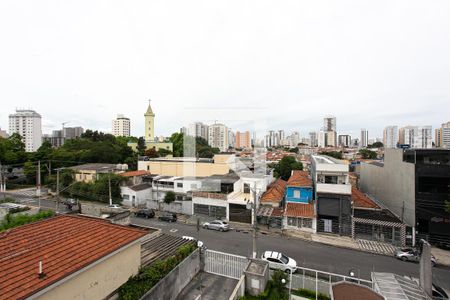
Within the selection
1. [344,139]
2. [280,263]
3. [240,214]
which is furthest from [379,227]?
[344,139]

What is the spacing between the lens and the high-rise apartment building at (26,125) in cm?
8494

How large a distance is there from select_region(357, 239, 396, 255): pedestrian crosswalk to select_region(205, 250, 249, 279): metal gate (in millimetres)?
10435

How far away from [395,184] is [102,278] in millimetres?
22799

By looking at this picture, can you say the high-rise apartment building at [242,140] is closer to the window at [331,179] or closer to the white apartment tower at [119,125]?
the window at [331,179]

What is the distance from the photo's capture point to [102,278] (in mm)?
6520

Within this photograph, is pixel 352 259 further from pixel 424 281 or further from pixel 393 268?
pixel 424 281

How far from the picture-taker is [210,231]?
18984 mm

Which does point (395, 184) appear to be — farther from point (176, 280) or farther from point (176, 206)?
point (176, 206)

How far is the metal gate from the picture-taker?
10734 millimetres

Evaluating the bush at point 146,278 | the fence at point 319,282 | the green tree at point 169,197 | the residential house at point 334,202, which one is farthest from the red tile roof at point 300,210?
the bush at point 146,278

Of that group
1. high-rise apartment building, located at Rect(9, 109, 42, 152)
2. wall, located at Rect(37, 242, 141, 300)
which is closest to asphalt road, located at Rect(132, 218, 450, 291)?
wall, located at Rect(37, 242, 141, 300)

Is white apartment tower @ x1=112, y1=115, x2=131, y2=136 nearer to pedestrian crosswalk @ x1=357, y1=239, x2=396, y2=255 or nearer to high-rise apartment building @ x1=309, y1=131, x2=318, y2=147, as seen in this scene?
high-rise apartment building @ x1=309, y1=131, x2=318, y2=147

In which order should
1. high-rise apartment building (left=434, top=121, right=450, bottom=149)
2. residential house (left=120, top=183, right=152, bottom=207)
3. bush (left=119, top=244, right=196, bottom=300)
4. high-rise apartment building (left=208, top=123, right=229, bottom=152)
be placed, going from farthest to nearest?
1. high-rise apartment building (left=434, top=121, right=450, bottom=149)
2. high-rise apartment building (left=208, top=123, right=229, bottom=152)
3. residential house (left=120, top=183, right=152, bottom=207)
4. bush (left=119, top=244, right=196, bottom=300)

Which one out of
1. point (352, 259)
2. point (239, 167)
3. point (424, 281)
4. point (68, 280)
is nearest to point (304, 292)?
point (424, 281)
